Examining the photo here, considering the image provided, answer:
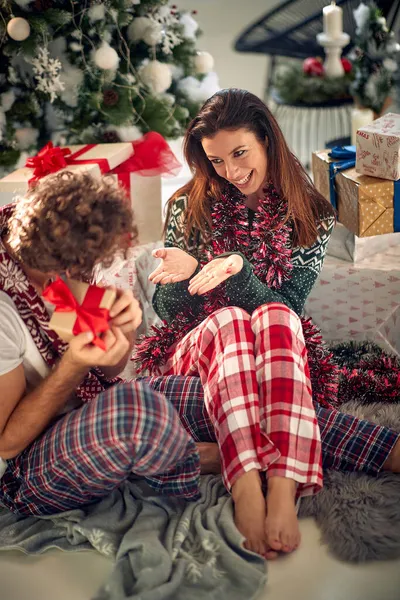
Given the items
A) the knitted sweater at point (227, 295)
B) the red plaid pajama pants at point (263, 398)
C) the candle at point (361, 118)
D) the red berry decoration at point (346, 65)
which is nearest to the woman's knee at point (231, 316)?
the red plaid pajama pants at point (263, 398)

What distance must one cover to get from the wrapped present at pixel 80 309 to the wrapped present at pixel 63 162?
0.84 m

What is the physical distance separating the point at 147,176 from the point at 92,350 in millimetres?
1232

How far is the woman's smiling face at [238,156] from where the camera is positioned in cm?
171

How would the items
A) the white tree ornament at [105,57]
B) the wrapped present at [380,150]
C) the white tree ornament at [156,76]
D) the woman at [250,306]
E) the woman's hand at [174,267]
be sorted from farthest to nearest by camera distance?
the white tree ornament at [156,76] → the white tree ornament at [105,57] → the wrapped present at [380,150] → the woman's hand at [174,267] → the woman at [250,306]

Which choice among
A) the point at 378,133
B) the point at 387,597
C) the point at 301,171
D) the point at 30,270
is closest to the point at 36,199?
the point at 30,270

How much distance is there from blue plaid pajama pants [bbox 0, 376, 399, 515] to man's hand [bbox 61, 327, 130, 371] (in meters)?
0.07

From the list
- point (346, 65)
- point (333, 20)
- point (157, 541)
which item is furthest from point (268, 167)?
point (346, 65)

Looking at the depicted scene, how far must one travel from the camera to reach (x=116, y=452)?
1282 millimetres

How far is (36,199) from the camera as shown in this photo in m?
1.30

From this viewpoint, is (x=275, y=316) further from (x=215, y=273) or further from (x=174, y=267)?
(x=174, y=267)

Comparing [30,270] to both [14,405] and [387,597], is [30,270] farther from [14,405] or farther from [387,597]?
[387,597]

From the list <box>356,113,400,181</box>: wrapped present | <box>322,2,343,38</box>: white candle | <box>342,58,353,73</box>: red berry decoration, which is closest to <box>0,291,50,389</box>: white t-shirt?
<box>356,113,400,181</box>: wrapped present

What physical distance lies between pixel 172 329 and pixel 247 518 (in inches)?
22.6

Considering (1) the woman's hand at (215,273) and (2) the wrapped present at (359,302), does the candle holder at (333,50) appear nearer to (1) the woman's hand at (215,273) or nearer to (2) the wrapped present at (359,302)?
(2) the wrapped present at (359,302)
